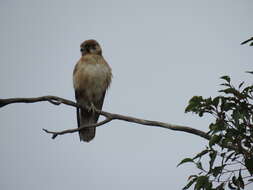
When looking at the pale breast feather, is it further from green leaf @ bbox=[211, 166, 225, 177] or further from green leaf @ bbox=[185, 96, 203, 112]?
green leaf @ bbox=[211, 166, 225, 177]

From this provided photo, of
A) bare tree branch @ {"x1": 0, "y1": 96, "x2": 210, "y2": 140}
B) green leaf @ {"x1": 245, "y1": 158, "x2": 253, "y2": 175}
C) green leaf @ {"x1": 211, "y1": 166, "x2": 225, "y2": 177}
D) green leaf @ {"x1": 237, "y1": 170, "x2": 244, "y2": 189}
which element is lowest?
green leaf @ {"x1": 237, "y1": 170, "x2": 244, "y2": 189}

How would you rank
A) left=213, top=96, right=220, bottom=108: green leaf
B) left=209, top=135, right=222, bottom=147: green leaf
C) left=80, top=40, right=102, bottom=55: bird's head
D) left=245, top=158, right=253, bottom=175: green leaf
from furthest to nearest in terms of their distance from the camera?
left=80, top=40, right=102, bottom=55: bird's head, left=213, top=96, right=220, bottom=108: green leaf, left=209, top=135, right=222, bottom=147: green leaf, left=245, top=158, right=253, bottom=175: green leaf

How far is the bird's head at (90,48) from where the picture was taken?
741cm

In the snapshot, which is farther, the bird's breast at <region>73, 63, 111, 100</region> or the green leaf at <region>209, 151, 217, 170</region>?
the bird's breast at <region>73, 63, 111, 100</region>

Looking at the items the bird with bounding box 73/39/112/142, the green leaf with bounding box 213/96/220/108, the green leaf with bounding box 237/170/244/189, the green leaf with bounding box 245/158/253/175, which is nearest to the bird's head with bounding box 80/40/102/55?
the bird with bounding box 73/39/112/142

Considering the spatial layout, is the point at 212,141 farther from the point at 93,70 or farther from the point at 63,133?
the point at 93,70

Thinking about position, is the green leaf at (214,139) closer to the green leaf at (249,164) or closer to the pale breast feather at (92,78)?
the green leaf at (249,164)

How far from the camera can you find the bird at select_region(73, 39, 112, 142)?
22.8ft

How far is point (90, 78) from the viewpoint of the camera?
6.91 metres

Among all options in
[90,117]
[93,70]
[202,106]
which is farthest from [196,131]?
A: [90,117]

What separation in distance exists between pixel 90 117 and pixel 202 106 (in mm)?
4719

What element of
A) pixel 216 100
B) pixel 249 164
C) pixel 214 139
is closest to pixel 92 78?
pixel 216 100

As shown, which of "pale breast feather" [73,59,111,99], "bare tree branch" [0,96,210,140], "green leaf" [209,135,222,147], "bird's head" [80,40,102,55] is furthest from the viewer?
"bird's head" [80,40,102,55]

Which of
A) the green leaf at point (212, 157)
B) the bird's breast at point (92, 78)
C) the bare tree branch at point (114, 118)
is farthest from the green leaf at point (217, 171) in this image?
the bird's breast at point (92, 78)
